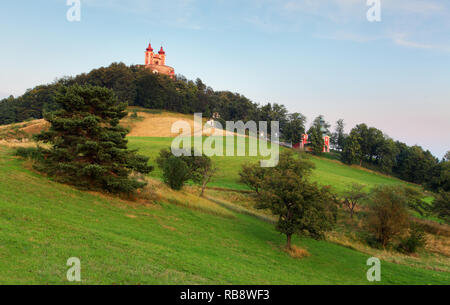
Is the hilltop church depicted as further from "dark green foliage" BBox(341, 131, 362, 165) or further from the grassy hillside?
the grassy hillside

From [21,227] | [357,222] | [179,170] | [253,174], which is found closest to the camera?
[21,227]

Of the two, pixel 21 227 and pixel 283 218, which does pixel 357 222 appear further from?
pixel 21 227

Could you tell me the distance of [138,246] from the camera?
11750 millimetres

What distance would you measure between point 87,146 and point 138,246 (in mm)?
10317

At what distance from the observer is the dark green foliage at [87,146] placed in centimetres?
1905

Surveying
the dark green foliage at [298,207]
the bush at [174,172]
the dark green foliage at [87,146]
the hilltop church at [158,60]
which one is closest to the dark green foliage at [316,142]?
the bush at [174,172]

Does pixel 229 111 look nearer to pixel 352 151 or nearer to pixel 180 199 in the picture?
pixel 352 151

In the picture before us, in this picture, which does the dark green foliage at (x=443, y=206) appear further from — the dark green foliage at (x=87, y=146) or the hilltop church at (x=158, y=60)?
the hilltop church at (x=158, y=60)

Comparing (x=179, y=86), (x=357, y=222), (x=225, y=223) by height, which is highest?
(x=179, y=86)

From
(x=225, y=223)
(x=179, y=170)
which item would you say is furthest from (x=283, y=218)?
(x=179, y=170)

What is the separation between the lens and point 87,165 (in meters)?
18.7

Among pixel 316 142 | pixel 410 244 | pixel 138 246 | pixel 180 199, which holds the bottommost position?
pixel 410 244

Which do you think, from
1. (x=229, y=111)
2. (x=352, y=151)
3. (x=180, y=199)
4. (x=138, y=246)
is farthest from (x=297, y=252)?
(x=229, y=111)
